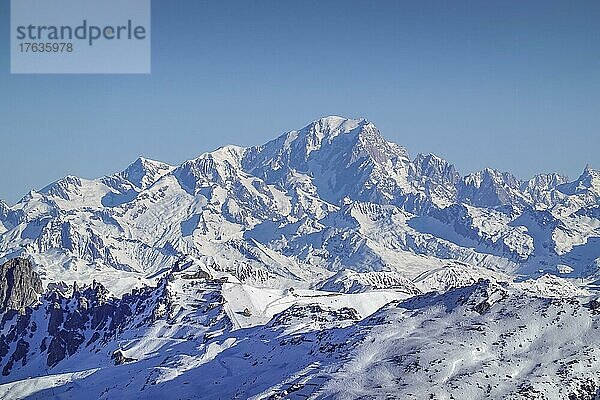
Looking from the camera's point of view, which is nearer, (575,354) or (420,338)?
(575,354)

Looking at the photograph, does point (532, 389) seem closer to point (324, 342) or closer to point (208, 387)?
point (324, 342)

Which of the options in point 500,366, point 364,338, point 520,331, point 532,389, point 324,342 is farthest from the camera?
point 324,342

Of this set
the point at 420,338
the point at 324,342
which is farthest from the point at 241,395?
the point at 420,338

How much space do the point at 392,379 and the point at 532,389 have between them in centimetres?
2773

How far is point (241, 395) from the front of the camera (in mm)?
174375

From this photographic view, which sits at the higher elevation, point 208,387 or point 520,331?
point 520,331

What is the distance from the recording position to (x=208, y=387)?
19612cm

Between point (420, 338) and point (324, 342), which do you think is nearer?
point (420, 338)

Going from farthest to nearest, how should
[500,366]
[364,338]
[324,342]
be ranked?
[324,342] < [364,338] < [500,366]

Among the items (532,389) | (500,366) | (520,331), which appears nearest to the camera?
(532,389)

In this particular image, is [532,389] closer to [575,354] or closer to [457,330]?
[575,354]

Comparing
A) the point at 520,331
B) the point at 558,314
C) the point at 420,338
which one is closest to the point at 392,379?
the point at 420,338

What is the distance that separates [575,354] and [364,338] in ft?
158

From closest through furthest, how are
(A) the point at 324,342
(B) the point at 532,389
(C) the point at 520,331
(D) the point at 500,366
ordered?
(B) the point at 532,389, (D) the point at 500,366, (C) the point at 520,331, (A) the point at 324,342
